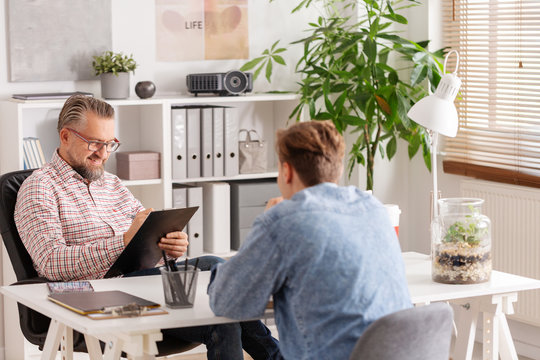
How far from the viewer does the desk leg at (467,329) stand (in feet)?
9.78

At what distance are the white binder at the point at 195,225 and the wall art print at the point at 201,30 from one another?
69 cm

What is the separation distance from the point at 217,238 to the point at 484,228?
198 cm

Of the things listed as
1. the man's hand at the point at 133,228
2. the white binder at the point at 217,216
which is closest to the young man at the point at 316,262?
the man's hand at the point at 133,228

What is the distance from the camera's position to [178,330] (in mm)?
2918

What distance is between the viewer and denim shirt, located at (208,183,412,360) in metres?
2.14

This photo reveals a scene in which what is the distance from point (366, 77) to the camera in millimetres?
4293

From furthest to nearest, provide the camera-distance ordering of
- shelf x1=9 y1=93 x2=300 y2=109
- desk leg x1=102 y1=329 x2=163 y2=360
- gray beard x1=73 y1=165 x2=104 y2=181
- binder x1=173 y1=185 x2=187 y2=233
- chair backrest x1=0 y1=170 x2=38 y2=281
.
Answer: binder x1=173 y1=185 x2=187 y2=233 → shelf x1=9 y1=93 x2=300 y2=109 → gray beard x1=73 y1=165 x2=104 y2=181 → chair backrest x1=0 y1=170 x2=38 y2=281 → desk leg x1=102 y1=329 x2=163 y2=360

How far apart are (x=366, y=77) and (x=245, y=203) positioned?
2.85 feet

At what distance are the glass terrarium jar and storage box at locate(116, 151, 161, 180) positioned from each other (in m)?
Answer: 1.82

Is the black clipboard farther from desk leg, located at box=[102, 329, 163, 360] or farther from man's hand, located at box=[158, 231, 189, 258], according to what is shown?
desk leg, located at box=[102, 329, 163, 360]

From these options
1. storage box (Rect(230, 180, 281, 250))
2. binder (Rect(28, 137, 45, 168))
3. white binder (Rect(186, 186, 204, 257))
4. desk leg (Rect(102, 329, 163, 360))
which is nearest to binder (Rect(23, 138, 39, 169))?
binder (Rect(28, 137, 45, 168))

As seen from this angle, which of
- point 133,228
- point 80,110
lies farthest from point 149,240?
point 80,110

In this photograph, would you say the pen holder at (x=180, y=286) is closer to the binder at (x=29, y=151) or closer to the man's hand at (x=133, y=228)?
the man's hand at (x=133, y=228)

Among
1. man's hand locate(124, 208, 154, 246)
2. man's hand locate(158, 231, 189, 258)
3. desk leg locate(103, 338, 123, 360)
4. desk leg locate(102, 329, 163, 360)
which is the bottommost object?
desk leg locate(103, 338, 123, 360)
